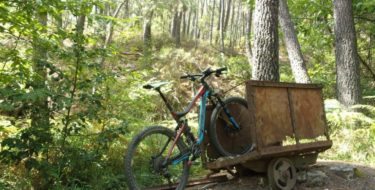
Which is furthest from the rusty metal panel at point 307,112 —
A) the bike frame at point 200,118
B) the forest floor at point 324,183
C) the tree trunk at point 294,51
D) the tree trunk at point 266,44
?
the tree trunk at point 294,51

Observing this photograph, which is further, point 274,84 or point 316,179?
point 316,179

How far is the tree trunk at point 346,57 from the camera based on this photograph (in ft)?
32.7

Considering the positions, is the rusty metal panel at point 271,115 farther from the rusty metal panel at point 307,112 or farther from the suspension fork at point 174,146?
the suspension fork at point 174,146

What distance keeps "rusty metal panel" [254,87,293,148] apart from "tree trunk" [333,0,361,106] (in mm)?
5534

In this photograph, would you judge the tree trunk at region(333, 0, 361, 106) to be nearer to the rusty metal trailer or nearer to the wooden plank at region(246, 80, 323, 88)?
the rusty metal trailer

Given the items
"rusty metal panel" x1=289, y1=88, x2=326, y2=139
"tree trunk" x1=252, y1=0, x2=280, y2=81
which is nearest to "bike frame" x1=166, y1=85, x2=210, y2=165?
"rusty metal panel" x1=289, y1=88, x2=326, y2=139

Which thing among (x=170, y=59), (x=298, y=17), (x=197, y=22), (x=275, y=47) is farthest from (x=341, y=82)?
(x=197, y=22)

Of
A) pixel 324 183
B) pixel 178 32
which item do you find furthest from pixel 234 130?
pixel 178 32

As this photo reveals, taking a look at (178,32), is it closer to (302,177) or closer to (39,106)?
(302,177)

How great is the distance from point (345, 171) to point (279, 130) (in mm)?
1512

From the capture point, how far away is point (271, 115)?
4953 mm

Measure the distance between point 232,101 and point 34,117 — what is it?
9.28 feet

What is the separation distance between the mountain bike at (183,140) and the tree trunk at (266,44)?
68.9 inches

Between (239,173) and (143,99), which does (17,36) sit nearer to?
(143,99)
